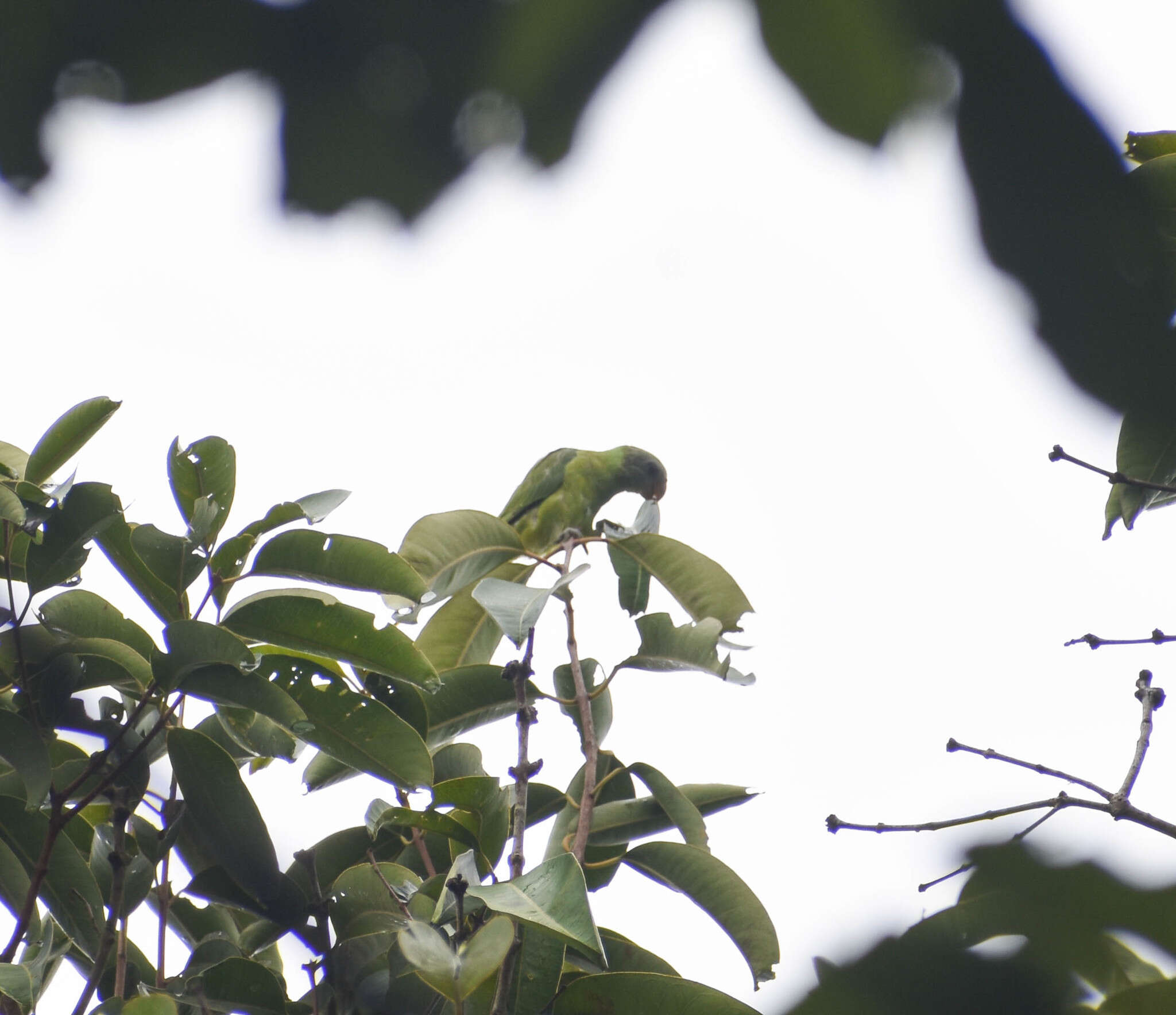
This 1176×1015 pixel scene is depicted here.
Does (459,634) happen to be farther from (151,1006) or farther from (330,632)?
(151,1006)

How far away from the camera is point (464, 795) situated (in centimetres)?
123

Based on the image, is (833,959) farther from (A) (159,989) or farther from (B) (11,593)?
(B) (11,593)

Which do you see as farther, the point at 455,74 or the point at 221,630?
the point at 221,630

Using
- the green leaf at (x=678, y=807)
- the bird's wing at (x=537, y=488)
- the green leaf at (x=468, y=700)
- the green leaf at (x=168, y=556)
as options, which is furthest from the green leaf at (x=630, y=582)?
the bird's wing at (x=537, y=488)

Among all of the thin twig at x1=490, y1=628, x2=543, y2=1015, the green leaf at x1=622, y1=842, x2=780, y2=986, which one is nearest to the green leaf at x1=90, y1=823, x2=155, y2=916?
the thin twig at x1=490, y1=628, x2=543, y2=1015

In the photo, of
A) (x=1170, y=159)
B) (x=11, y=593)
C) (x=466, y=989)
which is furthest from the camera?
(x=11, y=593)

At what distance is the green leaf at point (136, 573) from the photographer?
1366 millimetres

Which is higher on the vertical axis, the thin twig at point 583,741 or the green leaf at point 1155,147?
the green leaf at point 1155,147

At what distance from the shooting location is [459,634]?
1.75 m

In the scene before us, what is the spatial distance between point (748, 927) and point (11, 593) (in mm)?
1012

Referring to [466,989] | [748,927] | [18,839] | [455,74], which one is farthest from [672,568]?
[455,74]

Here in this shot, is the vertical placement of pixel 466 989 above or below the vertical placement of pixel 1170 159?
below

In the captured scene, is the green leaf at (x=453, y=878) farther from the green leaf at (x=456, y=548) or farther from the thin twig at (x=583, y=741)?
the green leaf at (x=456, y=548)

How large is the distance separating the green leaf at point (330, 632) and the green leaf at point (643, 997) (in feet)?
1.33
